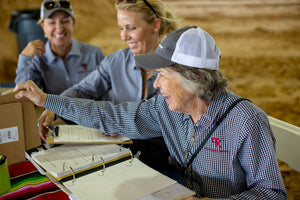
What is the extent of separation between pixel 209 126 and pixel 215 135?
0.14 ft

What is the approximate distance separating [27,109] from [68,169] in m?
0.37

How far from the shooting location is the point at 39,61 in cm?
240

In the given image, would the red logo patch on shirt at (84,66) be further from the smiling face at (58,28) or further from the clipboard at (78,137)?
the clipboard at (78,137)

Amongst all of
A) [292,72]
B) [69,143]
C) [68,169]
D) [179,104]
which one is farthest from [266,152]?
[292,72]

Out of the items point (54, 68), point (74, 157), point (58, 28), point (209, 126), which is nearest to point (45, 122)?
point (74, 157)

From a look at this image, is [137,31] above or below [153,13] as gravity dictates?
below

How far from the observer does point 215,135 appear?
3.50ft

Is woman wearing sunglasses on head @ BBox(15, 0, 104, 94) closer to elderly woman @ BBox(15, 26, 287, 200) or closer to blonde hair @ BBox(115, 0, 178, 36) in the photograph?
blonde hair @ BBox(115, 0, 178, 36)

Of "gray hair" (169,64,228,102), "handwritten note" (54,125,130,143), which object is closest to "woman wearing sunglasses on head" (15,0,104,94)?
"handwritten note" (54,125,130,143)

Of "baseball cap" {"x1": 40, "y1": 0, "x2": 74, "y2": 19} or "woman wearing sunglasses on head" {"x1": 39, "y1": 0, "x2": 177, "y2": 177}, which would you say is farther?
"baseball cap" {"x1": 40, "y1": 0, "x2": 74, "y2": 19}

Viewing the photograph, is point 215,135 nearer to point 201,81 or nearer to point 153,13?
point 201,81

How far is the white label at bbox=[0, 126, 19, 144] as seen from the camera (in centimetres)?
114

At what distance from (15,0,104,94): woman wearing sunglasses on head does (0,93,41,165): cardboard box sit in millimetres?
1208

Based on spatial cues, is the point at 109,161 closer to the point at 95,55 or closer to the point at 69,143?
the point at 69,143
